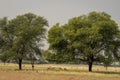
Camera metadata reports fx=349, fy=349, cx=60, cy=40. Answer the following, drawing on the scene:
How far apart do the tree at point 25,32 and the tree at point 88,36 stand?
670 centimetres

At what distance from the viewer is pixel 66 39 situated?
71250 mm

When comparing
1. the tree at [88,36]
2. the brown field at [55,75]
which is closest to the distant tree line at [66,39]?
the tree at [88,36]

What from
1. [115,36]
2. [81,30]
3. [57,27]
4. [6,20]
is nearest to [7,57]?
[6,20]

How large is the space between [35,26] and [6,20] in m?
7.74

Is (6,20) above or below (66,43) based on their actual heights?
above

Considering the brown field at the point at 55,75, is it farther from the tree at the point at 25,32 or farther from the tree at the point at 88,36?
the tree at the point at 25,32

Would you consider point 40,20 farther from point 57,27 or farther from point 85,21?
point 85,21

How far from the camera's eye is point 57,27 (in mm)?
73688

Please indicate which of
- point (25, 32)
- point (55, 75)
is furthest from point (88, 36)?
point (55, 75)

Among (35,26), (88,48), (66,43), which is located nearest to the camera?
(88,48)

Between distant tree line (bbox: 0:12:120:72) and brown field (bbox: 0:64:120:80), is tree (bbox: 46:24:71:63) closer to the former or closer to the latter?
distant tree line (bbox: 0:12:120:72)

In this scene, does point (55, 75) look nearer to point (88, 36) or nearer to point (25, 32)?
point (88, 36)

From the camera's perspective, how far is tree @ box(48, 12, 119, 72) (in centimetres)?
6744

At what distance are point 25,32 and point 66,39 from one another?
37.9ft
